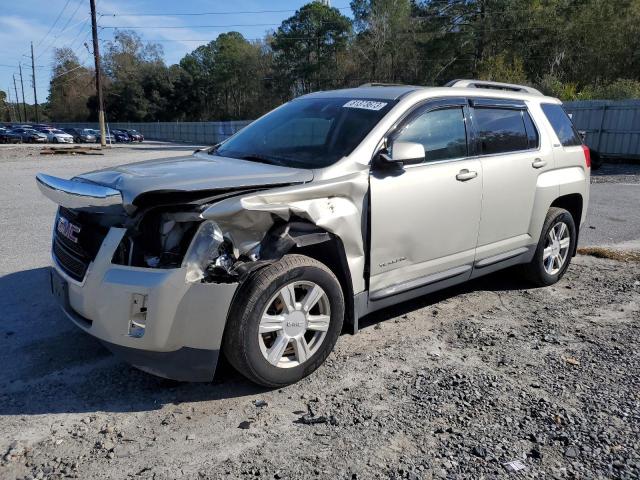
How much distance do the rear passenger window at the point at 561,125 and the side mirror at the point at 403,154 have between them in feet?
7.66

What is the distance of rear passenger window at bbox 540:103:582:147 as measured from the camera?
5.24m

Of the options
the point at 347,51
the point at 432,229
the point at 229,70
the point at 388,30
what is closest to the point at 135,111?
the point at 229,70

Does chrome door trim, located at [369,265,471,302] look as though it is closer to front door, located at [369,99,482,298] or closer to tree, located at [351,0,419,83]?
front door, located at [369,99,482,298]

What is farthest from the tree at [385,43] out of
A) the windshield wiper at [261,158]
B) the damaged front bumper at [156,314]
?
the damaged front bumper at [156,314]

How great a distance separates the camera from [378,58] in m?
55.3

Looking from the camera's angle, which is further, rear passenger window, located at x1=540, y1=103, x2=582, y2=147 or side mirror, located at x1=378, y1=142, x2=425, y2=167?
rear passenger window, located at x1=540, y1=103, x2=582, y2=147

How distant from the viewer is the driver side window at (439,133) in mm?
3930

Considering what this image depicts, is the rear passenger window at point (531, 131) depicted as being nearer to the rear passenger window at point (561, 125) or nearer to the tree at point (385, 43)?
the rear passenger window at point (561, 125)

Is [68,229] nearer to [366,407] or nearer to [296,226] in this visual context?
[296,226]

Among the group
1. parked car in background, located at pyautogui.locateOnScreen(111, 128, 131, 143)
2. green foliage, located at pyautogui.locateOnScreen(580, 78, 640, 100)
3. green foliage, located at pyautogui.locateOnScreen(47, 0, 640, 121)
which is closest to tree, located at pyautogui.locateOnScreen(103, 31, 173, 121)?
green foliage, located at pyautogui.locateOnScreen(47, 0, 640, 121)

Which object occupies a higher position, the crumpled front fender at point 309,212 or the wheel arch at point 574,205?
the crumpled front fender at point 309,212

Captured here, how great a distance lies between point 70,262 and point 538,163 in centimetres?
402

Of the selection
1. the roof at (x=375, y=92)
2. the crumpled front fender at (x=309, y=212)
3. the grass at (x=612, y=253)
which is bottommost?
the grass at (x=612, y=253)

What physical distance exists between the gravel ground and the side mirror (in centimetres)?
137
